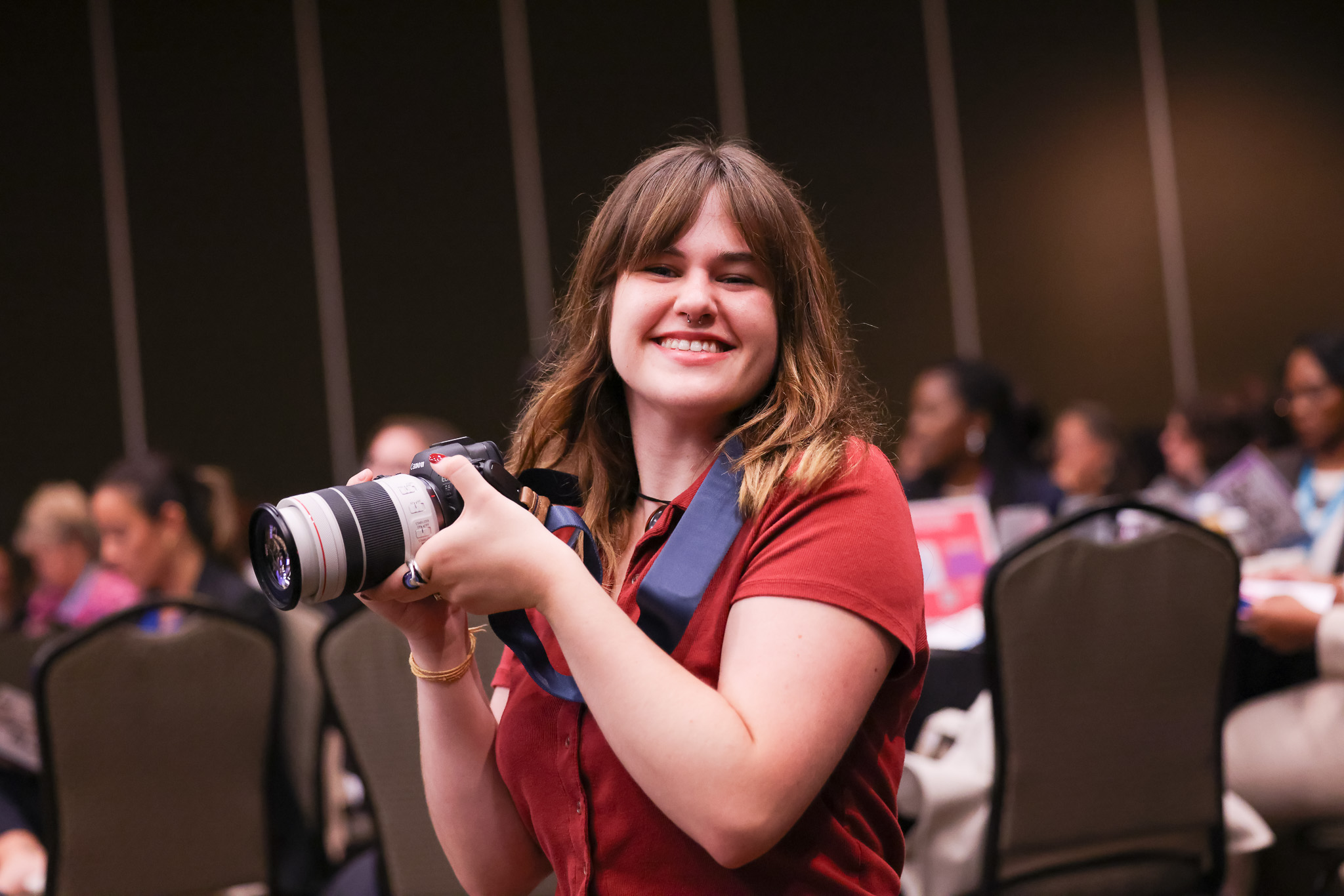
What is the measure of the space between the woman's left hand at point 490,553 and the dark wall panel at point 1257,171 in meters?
5.94

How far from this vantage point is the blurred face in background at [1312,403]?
3.09m

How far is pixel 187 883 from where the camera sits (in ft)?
6.35

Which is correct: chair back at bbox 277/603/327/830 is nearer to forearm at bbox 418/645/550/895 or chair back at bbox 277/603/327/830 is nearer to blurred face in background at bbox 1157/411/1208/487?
forearm at bbox 418/645/550/895

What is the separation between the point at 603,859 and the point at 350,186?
527cm

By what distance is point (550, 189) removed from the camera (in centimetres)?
581

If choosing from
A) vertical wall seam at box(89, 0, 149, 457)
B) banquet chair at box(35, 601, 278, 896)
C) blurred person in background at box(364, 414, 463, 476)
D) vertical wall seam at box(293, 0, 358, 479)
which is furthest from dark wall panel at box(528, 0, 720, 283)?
banquet chair at box(35, 601, 278, 896)

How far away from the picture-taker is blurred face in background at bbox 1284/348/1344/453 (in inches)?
122

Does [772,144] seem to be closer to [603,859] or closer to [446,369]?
[446,369]

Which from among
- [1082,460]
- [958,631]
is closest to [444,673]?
[958,631]

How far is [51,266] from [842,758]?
5680 millimetres

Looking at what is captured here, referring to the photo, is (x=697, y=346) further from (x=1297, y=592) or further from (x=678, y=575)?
(x=1297, y=592)

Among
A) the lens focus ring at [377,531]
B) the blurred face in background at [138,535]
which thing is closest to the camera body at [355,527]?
the lens focus ring at [377,531]

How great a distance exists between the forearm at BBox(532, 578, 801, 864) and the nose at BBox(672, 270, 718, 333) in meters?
0.26

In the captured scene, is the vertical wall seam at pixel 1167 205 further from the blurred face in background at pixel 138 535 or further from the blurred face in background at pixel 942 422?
the blurred face in background at pixel 138 535
